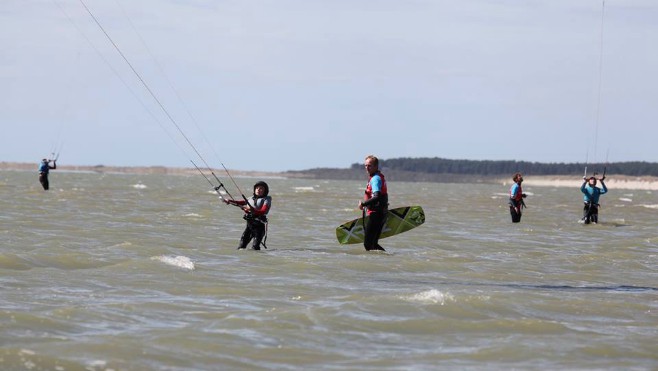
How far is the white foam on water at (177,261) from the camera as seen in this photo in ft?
51.8

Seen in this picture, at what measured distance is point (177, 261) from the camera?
16125 millimetres

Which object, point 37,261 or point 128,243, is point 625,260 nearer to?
point 128,243

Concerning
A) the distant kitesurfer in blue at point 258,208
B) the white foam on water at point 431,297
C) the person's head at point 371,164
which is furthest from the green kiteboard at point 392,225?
the white foam on water at point 431,297

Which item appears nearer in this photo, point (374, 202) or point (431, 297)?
point (431, 297)

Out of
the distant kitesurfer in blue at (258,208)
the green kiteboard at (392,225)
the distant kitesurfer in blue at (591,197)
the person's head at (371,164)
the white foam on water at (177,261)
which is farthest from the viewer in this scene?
the distant kitesurfer in blue at (591,197)

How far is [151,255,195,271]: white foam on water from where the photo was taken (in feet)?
51.8

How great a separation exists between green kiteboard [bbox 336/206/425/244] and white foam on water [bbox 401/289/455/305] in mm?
5604

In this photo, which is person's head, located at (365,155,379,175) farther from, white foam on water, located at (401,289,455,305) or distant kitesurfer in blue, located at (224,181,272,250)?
white foam on water, located at (401,289,455,305)

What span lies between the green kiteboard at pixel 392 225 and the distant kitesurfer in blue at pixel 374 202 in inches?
42.2

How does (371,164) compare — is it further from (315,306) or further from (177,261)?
(315,306)

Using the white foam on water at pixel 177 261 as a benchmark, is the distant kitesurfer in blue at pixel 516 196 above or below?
above

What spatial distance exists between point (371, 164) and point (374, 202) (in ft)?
1.99

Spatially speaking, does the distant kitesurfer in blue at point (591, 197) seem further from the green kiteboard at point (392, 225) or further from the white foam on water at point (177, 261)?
the white foam on water at point (177, 261)

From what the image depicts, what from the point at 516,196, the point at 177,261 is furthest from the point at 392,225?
the point at 516,196
